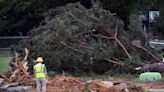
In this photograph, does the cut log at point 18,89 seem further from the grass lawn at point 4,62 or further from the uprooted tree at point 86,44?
the grass lawn at point 4,62

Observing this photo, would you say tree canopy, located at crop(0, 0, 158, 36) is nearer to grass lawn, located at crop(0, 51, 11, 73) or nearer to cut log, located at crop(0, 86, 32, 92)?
grass lawn, located at crop(0, 51, 11, 73)

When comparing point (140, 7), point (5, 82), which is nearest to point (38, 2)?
point (140, 7)

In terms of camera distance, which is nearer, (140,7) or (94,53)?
(94,53)

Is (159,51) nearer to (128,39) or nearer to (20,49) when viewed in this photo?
(128,39)

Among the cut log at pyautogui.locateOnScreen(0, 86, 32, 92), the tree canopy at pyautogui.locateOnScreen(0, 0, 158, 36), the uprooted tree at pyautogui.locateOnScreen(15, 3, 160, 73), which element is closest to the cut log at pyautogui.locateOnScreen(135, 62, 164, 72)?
the uprooted tree at pyautogui.locateOnScreen(15, 3, 160, 73)

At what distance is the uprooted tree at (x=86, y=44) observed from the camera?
66.2 ft

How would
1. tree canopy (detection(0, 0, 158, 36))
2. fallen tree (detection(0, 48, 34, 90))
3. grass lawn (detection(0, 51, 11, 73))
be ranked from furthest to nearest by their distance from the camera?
tree canopy (detection(0, 0, 158, 36))
grass lawn (detection(0, 51, 11, 73))
fallen tree (detection(0, 48, 34, 90))

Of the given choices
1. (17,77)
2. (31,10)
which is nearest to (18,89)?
(17,77)

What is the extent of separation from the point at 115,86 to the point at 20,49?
7.78m

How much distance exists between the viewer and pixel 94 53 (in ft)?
65.8

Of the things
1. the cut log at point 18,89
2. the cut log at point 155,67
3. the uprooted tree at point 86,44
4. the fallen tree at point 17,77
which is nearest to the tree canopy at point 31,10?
the uprooted tree at point 86,44

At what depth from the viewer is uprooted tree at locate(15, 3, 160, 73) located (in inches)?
794

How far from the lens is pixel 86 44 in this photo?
20688mm

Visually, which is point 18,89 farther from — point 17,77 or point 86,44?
point 86,44
